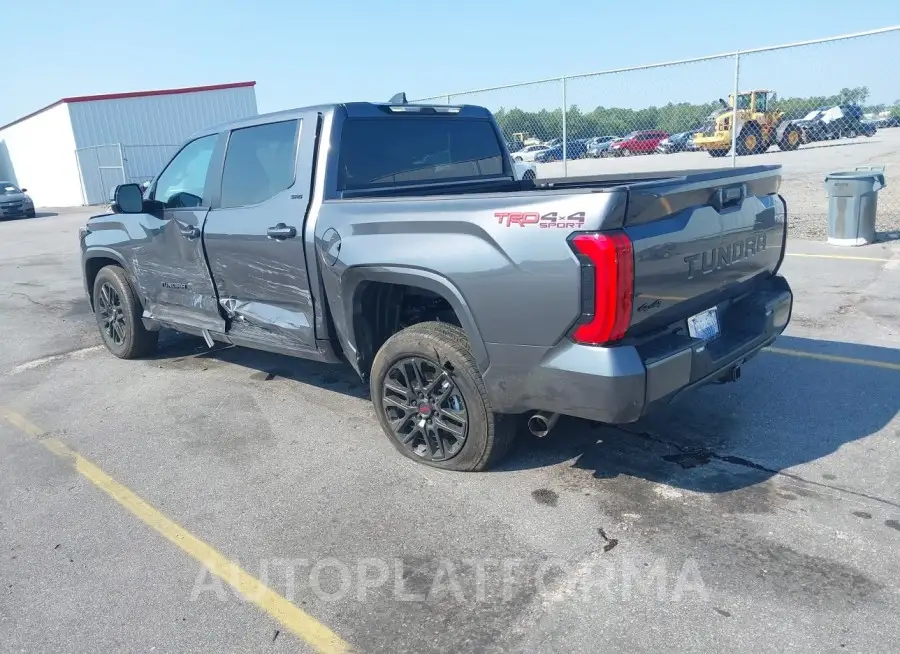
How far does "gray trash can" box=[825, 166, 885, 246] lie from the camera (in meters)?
9.38

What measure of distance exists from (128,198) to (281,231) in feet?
6.03

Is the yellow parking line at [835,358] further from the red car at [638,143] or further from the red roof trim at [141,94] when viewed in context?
the red roof trim at [141,94]

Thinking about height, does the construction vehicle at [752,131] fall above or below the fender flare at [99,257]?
above

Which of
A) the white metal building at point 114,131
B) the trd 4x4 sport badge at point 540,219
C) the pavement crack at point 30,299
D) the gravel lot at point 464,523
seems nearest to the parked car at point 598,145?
the pavement crack at point 30,299

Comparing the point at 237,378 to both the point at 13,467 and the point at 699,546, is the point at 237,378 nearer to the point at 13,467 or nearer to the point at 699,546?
the point at 13,467

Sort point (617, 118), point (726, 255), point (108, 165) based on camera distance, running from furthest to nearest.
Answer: point (108, 165) → point (617, 118) → point (726, 255)

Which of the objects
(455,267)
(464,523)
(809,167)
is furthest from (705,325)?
(809,167)

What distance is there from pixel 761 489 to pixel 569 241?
162cm

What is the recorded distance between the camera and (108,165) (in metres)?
Result: 32.5

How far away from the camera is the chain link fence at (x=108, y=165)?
3209 centimetres

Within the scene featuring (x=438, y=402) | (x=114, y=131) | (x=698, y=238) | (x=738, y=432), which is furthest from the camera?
(x=114, y=131)

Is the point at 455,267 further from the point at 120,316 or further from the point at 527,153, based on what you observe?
the point at 527,153

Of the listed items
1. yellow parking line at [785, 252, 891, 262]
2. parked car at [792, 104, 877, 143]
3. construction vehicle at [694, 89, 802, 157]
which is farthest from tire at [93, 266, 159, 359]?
parked car at [792, 104, 877, 143]

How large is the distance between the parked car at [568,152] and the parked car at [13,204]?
66.6 ft
